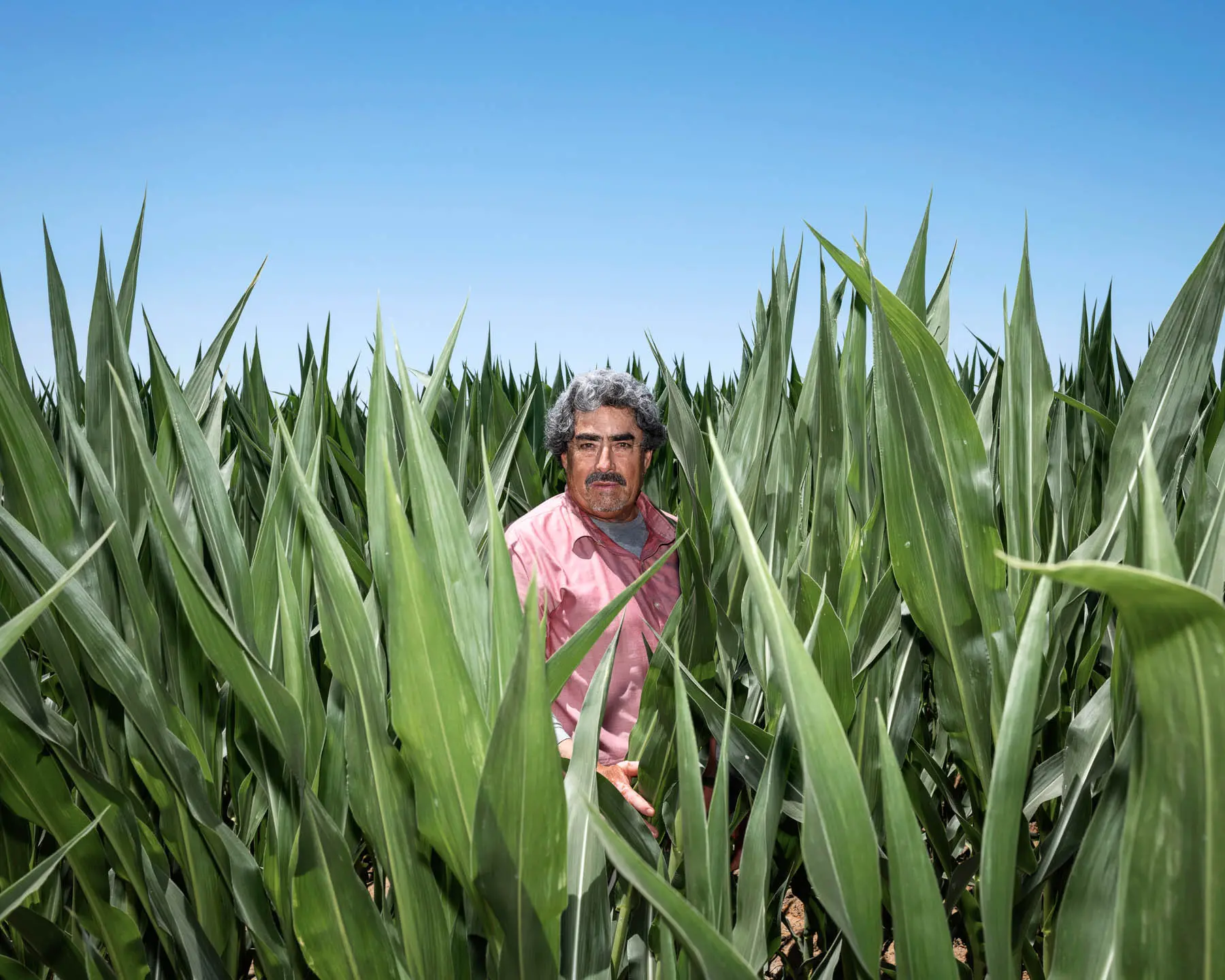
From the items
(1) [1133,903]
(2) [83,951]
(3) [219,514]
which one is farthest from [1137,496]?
(2) [83,951]

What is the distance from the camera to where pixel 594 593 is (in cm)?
112

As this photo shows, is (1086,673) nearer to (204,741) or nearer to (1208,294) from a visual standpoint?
(1208,294)

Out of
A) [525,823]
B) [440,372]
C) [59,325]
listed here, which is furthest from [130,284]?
[525,823]

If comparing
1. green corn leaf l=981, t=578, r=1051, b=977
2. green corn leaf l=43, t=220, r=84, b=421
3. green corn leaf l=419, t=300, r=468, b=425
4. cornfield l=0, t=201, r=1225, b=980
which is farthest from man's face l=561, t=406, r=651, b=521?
green corn leaf l=981, t=578, r=1051, b=977

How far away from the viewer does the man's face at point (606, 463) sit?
3.78 ft

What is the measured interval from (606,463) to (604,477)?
0.06 feet

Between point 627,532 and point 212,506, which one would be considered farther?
point 627,532

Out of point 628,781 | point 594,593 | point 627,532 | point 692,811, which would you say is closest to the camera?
point 692,811

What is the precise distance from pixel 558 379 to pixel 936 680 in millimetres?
1626

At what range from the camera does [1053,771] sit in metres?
0.60

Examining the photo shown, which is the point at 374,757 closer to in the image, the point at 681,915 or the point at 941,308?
the point at 681,915

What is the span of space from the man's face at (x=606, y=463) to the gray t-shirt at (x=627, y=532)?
11mm

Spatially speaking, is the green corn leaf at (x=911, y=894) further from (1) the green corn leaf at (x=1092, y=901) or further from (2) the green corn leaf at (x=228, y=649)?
(2) the green corn leaf at (x=228, y=649)

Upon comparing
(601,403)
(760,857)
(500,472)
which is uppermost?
(601,403)
